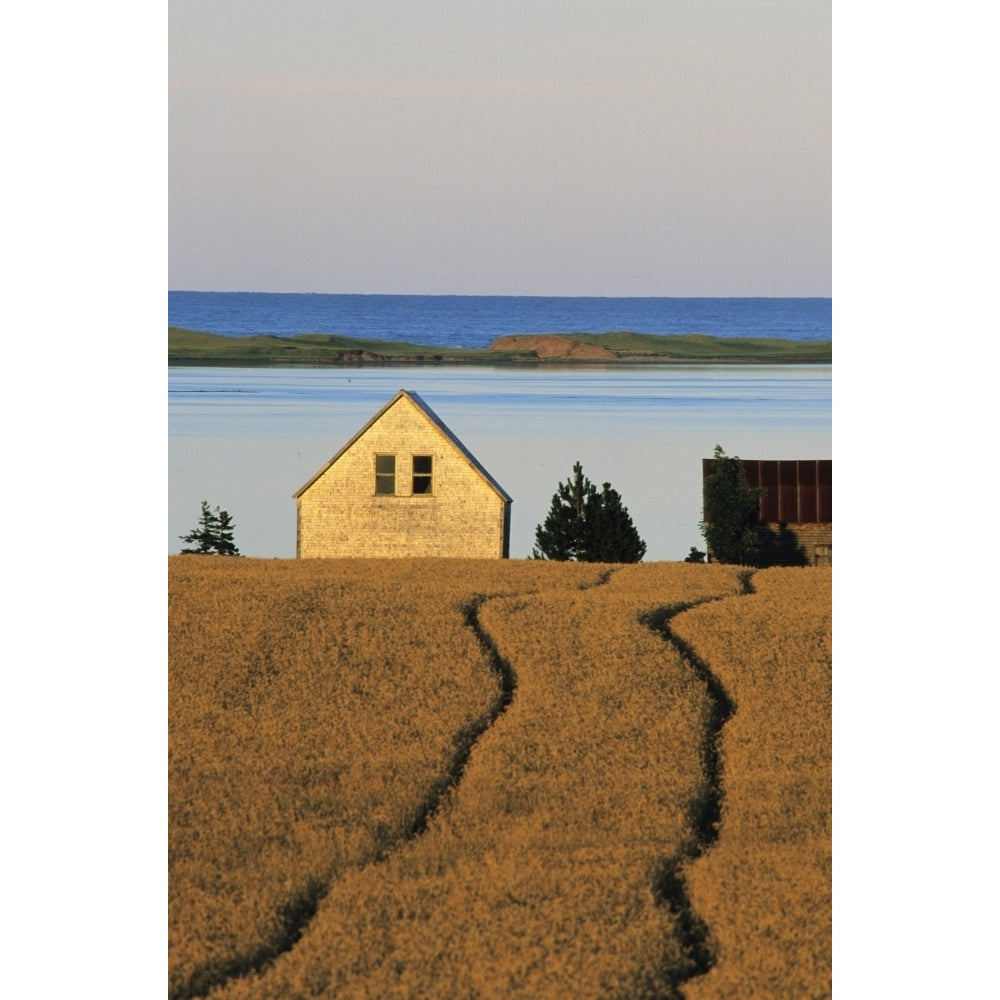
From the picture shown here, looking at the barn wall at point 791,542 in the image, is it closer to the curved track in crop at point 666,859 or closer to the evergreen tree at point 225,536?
the evergreen tree at point 225,536

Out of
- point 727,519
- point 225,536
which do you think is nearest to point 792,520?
point 727,519

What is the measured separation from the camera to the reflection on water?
27.6m

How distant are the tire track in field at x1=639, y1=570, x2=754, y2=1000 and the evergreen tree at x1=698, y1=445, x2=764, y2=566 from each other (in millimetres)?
16928

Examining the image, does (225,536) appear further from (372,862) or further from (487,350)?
(487,350)

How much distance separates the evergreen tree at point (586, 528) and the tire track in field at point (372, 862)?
625 inches

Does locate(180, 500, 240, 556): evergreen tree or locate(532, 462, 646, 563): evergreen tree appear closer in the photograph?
locate(180, 500, 240, 556): evergreen tree

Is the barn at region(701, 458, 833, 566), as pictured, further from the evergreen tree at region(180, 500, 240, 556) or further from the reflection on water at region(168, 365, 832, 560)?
the evergreen tree at region(180, 500, 240, 556)

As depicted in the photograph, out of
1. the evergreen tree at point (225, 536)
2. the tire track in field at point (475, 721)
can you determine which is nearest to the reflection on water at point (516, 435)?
the evergreen tree at point (225, 536)

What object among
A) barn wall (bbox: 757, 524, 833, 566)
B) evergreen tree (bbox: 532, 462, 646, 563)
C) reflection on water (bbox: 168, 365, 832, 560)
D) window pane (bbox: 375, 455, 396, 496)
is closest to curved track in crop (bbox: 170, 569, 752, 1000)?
reflection on water (bbox: 168, 365, 832, 560)

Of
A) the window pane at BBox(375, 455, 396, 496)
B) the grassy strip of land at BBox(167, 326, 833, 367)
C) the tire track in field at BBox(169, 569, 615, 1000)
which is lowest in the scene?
the tire track in field at BBox(169, 569, 615, 1000)

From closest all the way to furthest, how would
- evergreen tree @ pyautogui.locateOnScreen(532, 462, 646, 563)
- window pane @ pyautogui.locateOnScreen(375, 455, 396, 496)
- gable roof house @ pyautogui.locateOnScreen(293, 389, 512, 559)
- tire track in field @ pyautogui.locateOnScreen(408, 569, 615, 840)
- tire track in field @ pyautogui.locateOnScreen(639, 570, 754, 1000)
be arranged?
1. tire track in field @ pyautogui.locateOnScreen(639, 570, 754, 1000)
2. tire track in field @ pyautogui.locateOnScreen(408, 569, 615, 840)
3. evergreen tree @ pyautogui.locateOnScreen(532, 462, 646, 563)
4. gable roof house @ pyautogui.locateOnScreen(293, 389, 512, 559)
5. window pane @ pyautogui.locateOnScreen(375, 455, 396, 496)

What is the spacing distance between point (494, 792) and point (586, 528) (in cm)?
2019
